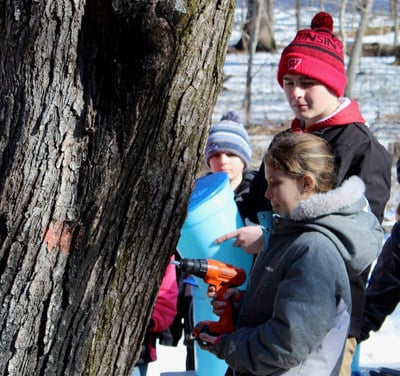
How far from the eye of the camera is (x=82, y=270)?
7.08ft

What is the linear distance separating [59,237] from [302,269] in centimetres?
84

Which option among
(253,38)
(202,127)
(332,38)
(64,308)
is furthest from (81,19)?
(253,38)

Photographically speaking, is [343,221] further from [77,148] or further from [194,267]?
[77,148]

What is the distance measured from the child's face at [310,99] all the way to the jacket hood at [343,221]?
0.54m

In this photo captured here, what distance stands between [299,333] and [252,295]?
0.30m

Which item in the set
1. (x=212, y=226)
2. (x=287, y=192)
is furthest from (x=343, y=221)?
(x=212, y=226)

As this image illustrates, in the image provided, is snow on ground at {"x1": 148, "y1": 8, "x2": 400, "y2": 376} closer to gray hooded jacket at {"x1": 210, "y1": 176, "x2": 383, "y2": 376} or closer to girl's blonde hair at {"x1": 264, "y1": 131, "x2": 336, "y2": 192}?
gray hooded jacket at {"x1": 210, "y1": 176, "x2": 383, "y2": 376}

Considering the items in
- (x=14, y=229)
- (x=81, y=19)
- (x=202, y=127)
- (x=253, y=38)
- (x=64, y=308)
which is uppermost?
(x=81, y=19)

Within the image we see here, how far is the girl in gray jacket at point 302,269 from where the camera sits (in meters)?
2.53

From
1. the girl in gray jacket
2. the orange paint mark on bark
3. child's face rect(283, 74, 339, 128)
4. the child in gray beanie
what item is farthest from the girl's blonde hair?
the child in gray beanie

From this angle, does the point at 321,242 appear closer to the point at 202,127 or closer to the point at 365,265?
the point at 365,265

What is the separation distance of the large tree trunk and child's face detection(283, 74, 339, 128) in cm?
107

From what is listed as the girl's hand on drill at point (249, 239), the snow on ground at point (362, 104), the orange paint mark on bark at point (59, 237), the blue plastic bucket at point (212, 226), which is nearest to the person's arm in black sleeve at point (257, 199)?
the blue plastic bucket at point (212, 226)

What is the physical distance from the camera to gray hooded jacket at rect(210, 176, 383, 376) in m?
2.53
